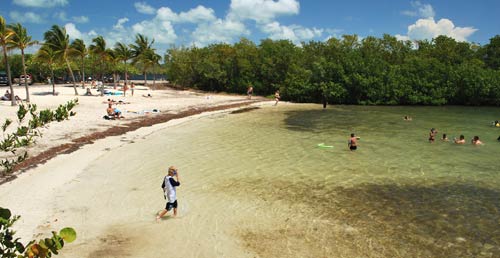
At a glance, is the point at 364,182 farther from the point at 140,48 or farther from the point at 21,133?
the point at 140,48

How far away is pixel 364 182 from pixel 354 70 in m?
45.2

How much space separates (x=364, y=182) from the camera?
620 inches

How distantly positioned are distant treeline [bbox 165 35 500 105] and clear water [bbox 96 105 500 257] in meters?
29.0

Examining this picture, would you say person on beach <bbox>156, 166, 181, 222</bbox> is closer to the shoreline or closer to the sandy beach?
the sandy beach

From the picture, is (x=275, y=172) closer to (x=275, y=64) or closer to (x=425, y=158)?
(x=425, y=158)

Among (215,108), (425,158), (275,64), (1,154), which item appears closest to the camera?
(1,154)

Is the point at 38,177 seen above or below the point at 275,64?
below

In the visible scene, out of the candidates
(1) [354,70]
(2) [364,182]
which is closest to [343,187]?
(2) [364,182]

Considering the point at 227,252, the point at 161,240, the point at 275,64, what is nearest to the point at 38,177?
the point at 161,240

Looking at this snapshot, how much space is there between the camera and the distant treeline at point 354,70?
56.2 m

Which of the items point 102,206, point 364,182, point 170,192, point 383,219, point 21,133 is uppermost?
point 21,133

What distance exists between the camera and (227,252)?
9.58 metres

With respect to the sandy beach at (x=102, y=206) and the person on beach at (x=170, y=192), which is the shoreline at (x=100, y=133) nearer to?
the sandy beach at (x=102, y=206)

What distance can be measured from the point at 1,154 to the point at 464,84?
59.4 metres
